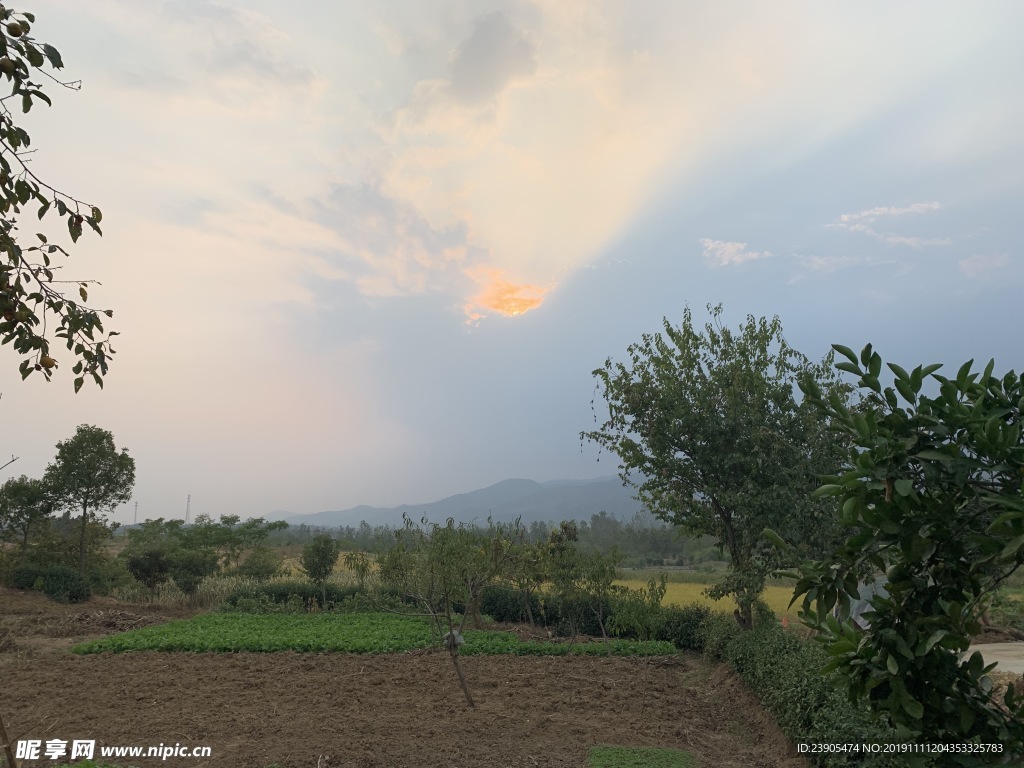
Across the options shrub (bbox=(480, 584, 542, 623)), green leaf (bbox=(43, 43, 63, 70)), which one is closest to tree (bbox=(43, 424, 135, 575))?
shrub (bbox=(480, 584, 542, 623))

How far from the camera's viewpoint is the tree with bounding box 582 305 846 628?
10.1 meters

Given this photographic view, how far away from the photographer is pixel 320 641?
42.1ft

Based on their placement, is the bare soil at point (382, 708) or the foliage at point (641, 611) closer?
the bare soil at point (382, 708)

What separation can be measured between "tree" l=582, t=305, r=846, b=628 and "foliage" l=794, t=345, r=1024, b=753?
835 centimetres

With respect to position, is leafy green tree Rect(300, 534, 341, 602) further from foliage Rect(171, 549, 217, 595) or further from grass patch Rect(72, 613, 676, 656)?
grass patch Rect(72, 613, 676, 656)

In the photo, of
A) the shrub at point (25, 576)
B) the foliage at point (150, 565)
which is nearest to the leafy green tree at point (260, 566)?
the foliage at point (150, 565)

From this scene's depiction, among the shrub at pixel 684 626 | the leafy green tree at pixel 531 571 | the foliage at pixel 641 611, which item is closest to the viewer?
the shrub at pixel 684 626

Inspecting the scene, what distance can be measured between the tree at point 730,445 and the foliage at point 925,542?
835cm

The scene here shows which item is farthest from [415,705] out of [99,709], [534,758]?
[99,709]

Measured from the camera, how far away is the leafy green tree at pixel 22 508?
1917 cm

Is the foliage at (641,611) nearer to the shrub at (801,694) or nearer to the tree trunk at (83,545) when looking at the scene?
the shrub at (801,694)

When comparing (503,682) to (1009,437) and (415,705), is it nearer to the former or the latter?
(415,705)

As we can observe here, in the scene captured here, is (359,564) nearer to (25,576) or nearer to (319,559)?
(319,559)

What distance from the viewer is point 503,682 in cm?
973
